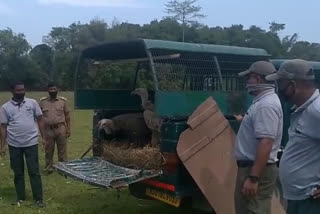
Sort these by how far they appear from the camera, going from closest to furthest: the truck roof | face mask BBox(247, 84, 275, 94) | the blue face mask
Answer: face mask BBox(247, 84, 275, 94) → the truck roof → the blue face mask

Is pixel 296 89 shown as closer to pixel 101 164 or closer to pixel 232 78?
pixel 232 78

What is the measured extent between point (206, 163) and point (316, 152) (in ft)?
6.89

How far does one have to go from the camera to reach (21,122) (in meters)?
7.22

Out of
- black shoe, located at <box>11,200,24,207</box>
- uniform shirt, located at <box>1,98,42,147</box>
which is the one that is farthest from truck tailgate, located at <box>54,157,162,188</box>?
black shoe, located at <box>11,200,24,207</box>

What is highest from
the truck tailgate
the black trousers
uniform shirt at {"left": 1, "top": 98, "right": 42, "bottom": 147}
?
uniform shirt at {"left": 1, "top": 98, "right": 42, "bottom": 147}

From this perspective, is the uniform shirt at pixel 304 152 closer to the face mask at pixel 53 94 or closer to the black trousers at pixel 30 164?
the black trousers at pixel 30 164

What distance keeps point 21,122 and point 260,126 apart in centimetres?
410

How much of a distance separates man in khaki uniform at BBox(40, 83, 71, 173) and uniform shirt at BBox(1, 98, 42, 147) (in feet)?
7.03

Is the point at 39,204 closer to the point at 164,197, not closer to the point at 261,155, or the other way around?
the point at 164,197

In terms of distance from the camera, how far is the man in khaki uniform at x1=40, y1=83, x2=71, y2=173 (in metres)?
9.52

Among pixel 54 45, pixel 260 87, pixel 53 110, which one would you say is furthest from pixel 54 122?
pixel 54 45

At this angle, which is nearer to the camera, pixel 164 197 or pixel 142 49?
pixel 164 197

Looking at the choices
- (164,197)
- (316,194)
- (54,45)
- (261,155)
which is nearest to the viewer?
(316,194)

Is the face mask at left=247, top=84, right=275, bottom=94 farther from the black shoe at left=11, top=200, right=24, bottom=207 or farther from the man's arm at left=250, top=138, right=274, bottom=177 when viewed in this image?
the black shoe at left=11, top=200, right=24, bottom=207
